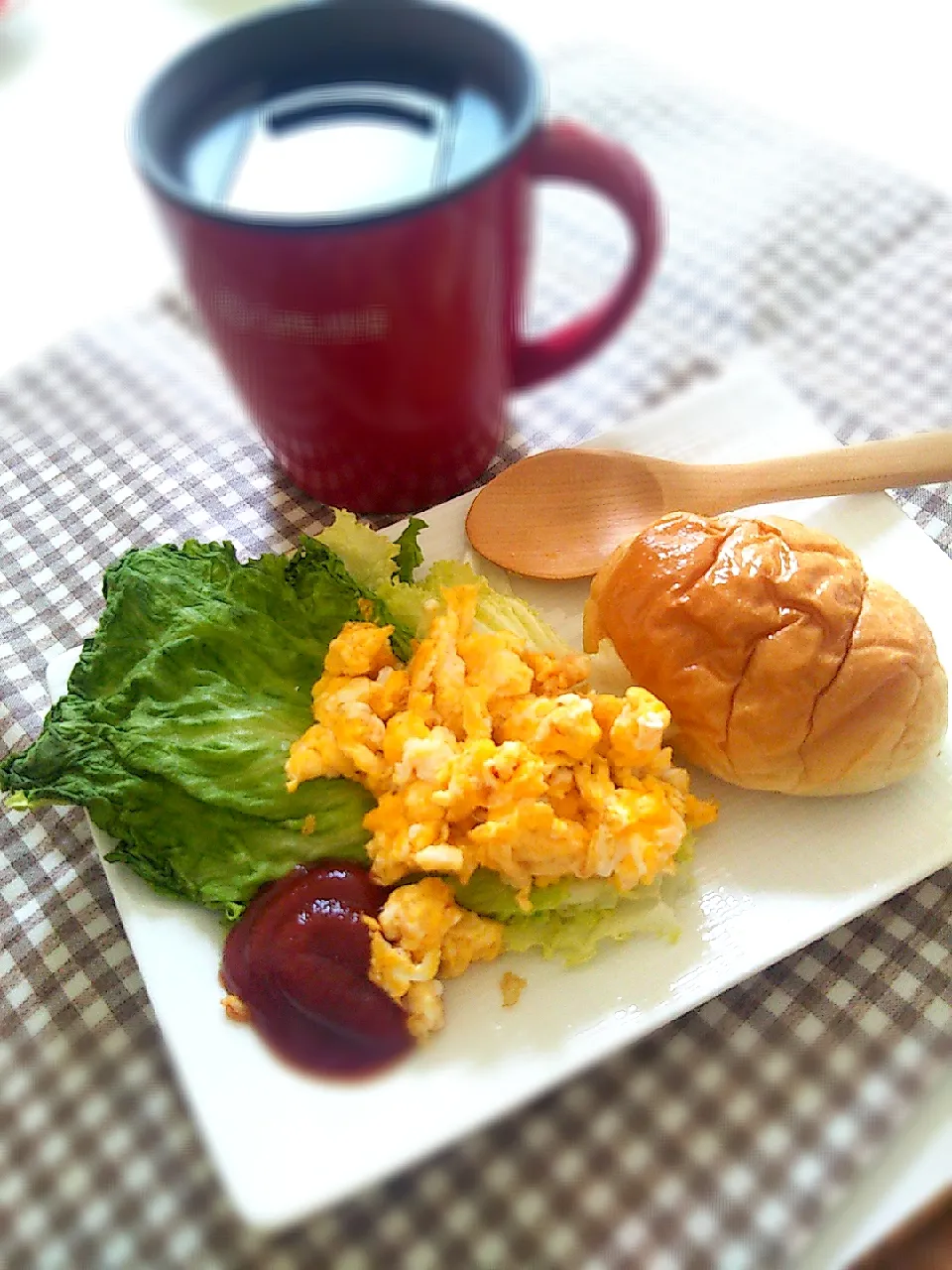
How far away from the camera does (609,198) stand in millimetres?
685

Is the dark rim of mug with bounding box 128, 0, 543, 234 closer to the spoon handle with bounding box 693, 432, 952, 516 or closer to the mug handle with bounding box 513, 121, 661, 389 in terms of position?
the mug handle with bounding box 513, 121, 661, 389

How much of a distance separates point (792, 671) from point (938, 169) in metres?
0.85

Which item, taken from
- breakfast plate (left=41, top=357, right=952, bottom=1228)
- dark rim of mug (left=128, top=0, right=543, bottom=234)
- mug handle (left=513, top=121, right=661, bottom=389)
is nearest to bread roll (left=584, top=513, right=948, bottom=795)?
breakfast plate (left=41, top=357, right=952, bottom=1228)

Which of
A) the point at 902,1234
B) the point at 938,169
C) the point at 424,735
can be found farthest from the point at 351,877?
the point at 938,169

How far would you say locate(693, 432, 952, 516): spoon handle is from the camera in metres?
0.85

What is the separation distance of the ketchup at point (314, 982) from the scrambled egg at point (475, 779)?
0.01m

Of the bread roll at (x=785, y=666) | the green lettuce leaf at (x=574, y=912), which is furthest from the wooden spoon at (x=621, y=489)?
the green lettuce leaf at (x=574, y=912)

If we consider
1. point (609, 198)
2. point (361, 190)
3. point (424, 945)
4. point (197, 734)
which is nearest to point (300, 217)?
point (361, 190)

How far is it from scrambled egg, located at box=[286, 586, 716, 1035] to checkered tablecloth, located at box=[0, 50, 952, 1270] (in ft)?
Answer: 0.40

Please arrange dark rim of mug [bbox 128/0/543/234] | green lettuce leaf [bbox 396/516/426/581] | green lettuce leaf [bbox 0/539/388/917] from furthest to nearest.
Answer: green lettuce leaf [bbox 396/516/426/581] → green lettuce leaf [bbox 0/539/388/917] → dark rim of mug [bbox 128/0/543/234]

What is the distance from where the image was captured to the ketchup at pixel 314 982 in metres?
0.63

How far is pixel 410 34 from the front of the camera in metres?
0.66

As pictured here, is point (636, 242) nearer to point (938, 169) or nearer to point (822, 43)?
point (938, 169)

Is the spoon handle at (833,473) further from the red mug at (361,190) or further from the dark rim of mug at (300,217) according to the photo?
the dark rim of mug at (300,217)
